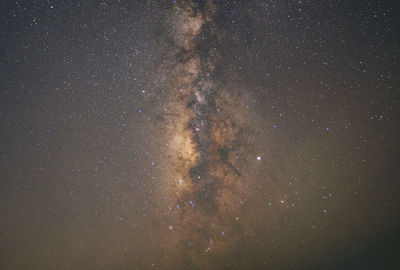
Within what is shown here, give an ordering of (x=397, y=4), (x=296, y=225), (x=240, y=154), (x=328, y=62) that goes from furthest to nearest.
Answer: (x=296, y=225) → (x=240, y=154) → (x=328, y=62) → (x=397, y=4)

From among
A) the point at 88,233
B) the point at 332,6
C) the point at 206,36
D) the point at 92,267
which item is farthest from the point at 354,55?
the point at 92,267

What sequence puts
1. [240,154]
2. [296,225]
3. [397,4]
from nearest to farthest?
[397,4] < [240,154] < [296,225]

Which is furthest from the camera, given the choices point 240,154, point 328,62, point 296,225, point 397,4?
point 296,225

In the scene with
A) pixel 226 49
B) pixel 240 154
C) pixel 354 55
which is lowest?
pixel 240 154

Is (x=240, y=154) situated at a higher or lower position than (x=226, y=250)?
higher

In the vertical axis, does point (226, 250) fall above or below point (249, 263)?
above

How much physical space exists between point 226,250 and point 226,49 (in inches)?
87.9

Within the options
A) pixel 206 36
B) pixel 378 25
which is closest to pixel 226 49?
Answer: pixel 206 36

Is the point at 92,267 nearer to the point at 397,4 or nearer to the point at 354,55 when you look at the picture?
the point at 354,55

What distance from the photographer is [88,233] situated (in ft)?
6.41

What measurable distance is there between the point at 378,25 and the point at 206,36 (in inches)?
64.6

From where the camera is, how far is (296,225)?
205cm

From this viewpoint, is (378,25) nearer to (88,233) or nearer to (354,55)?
(354,55)

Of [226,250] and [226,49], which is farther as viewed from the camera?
[226,250]
